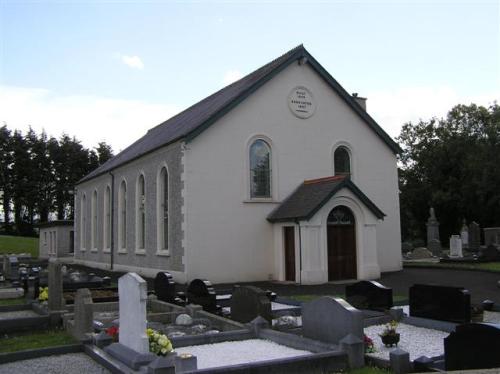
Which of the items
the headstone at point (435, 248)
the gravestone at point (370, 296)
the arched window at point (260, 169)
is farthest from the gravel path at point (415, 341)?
the headstone at point (435, 248)

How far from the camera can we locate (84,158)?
71.6 meters

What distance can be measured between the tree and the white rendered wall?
2405 cm

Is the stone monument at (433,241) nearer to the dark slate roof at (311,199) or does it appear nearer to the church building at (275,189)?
the church building at (275,189)

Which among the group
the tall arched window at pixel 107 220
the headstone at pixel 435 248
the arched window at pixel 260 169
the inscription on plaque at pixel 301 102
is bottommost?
the headstone at pixel 435 248

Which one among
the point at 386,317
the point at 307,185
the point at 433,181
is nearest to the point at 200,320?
the point at 386,317

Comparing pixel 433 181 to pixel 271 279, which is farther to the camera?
pixel 433 181

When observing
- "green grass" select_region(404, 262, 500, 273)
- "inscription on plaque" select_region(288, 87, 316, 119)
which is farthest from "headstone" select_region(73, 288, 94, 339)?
"green grass" select_region(404, 262, 500, 273)

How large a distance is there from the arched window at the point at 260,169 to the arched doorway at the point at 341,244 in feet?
10.4

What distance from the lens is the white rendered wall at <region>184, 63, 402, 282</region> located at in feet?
68.7

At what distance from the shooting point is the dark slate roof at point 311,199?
20.0 metres

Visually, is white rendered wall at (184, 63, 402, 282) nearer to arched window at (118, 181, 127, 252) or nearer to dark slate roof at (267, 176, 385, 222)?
dark slate roof at (267, 176, 385, 222)

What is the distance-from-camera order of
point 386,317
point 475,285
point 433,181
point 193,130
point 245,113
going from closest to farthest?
point 386,317 < point 475,285 < point 193,130 < point 245,113 < point 433,181

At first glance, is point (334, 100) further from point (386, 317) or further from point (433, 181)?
point (433, 181)

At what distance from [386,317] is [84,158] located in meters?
65.2
